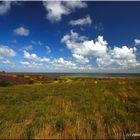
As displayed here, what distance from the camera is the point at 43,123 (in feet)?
21.5

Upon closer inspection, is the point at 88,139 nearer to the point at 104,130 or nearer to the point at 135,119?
the point at 104,130

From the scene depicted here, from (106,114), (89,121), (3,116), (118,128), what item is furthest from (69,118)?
(3,116)

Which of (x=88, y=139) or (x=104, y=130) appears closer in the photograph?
(x=88, y=139)

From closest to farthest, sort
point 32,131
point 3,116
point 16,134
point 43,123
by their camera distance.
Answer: point 16,134 < point 32,131 < point 43,123 < point 3,116

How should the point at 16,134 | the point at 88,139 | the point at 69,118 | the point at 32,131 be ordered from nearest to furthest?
the point at 88,139
the point at 16,134
the point at 32,131
the point at 69,118

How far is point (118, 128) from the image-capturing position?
549 centimetres

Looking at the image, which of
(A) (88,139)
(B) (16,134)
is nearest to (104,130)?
(A) (88,139)

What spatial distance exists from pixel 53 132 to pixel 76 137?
0.86 meters

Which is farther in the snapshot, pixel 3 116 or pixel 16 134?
pixel 3 116

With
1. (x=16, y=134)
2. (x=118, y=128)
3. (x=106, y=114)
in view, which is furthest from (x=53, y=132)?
(x=106, y=114)

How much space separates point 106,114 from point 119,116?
60cm

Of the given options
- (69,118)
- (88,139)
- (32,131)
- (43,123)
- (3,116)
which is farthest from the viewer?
(3,116)

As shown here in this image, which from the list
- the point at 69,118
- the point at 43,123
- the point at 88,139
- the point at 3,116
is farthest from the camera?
the point at 3,116

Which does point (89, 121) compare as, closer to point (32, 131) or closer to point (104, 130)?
point (104, 130)
